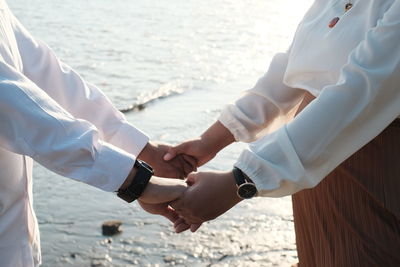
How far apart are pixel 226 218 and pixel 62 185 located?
41.6 inches

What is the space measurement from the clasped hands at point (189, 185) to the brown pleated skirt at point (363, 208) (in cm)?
29

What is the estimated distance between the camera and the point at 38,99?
2.14 m

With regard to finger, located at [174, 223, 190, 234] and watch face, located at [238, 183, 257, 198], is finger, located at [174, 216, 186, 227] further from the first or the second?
watch face, located at [238, 183, 257, 198]

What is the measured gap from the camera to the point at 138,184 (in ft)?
7.71

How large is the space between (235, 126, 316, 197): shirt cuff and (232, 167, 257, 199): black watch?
2cm

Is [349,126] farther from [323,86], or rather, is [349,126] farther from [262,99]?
[262,99]

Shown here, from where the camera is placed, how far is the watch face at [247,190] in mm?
2104

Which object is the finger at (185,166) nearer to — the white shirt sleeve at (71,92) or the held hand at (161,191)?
the white shirt sleeve at (71,92)

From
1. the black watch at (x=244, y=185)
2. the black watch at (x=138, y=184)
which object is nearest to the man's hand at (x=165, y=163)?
the black watch at (x=138, y=184)

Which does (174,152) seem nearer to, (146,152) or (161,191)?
(146,152)


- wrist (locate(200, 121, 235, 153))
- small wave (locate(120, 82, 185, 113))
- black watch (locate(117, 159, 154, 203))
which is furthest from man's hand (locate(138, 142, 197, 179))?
small wave (locate(120, 82, 185, 113))

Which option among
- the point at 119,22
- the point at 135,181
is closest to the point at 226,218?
the point at 135,181

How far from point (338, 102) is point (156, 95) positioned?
411 centimetres

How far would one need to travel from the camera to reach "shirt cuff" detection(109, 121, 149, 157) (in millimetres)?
2803
